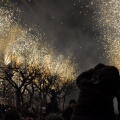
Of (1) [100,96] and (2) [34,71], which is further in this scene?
(2) [34,71]

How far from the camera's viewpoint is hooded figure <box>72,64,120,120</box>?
11.2 ft

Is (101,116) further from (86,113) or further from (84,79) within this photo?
(84,79)

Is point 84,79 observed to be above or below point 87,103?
above

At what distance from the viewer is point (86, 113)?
11.2ft

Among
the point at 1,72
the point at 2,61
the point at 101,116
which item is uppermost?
the point at 2,61

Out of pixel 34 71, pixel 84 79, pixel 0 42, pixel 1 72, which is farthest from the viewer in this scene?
pixel 34 71

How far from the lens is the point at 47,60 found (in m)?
59.3

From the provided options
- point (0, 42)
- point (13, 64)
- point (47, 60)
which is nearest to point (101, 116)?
point (0, 42)

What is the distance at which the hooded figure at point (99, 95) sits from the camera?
3.41 m

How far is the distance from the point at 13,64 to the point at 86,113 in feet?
163

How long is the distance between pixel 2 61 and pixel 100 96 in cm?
5105

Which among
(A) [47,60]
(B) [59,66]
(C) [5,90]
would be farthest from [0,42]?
(C) [5,90]

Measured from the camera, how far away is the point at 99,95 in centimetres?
343

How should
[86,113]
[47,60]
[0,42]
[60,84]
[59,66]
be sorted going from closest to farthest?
[86,113] < [0,42] < [47,60] < [59,66] < [60,84]
